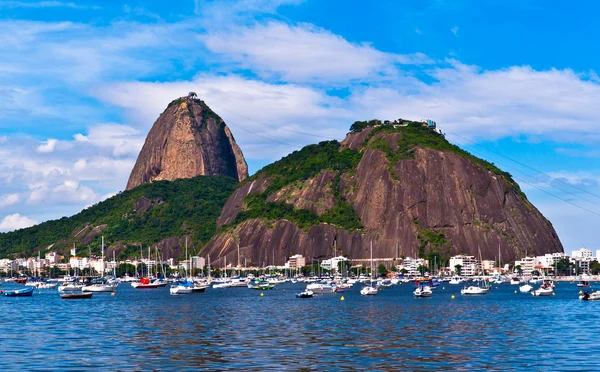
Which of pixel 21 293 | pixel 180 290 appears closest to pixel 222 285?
pixel 180 290

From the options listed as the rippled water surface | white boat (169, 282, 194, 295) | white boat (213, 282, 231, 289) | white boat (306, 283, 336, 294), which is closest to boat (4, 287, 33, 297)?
white boat (169, 282, 194, 295)

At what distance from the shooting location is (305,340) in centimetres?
5809

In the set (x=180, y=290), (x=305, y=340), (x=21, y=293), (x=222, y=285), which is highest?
(x=21, y=293)

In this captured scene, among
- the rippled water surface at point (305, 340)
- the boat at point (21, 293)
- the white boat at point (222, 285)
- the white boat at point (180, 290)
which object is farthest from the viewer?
the white boat at point (222, 285)

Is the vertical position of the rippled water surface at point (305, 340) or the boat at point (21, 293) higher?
the boat at point (21, 293)

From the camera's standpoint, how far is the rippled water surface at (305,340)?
45844 mm

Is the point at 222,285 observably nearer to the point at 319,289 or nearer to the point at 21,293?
the point at 319,289

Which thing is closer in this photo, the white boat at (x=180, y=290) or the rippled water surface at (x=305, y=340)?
the rippled water surface at (x=305, y=340)

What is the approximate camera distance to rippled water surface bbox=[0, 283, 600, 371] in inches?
1805

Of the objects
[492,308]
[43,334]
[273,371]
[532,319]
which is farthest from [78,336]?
[492,308]

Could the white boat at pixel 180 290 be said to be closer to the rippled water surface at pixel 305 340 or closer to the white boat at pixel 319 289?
the white boat at pixel 319 289

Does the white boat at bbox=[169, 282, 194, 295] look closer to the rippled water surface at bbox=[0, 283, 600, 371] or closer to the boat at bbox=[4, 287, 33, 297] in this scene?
the boat at bbox=[4, 287, 33, 297]

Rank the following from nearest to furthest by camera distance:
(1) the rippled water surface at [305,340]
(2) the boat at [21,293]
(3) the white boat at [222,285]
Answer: (1) the rippled water surface at [305,340]
(2) the boat at [21,293]
(3) the white boat at [222,285]

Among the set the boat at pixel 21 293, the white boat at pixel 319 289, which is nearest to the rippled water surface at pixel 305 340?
the white boat at pixel 319 289
